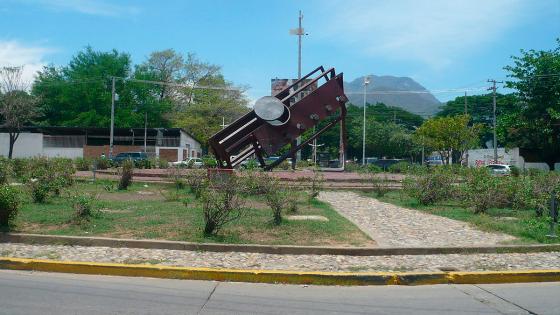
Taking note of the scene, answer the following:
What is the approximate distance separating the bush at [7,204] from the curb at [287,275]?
6.99 ft

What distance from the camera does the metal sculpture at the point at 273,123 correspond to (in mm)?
20141

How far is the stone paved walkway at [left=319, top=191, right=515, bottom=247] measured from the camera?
10.1 meters

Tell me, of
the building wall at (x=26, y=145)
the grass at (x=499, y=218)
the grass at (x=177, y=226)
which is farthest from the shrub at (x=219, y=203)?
the building wall at (x=26, y=145)

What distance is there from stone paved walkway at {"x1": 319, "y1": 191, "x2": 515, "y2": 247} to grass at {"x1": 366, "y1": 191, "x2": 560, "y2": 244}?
1.16 ft

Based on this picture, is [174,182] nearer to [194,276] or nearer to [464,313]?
[194,276]

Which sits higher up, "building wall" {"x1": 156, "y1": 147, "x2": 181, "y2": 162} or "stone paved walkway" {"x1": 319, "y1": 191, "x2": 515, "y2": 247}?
"building wall" {"x1": 156, "y1": 147, "x2": 181, "y2": 162}

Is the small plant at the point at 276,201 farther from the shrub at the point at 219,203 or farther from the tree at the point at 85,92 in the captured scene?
the tree at the point at 85,92

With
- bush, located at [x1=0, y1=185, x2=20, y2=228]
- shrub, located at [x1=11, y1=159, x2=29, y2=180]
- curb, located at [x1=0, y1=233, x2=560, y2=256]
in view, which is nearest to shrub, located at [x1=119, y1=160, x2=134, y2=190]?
shrub, located at [x1=11, y1=159, x2=29, y2=180]

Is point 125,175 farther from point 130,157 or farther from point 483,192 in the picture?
point 483,192

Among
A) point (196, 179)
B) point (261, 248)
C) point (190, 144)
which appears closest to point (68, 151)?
point (190, 144)

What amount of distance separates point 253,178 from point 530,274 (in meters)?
5.82

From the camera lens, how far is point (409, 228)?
11.6m

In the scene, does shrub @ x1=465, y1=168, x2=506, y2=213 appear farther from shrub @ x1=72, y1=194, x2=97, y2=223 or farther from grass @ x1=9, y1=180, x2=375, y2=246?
shrub @ x1=72, y1=194, x2=97, y2=223

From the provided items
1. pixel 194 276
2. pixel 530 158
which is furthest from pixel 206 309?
pixel 530 158
